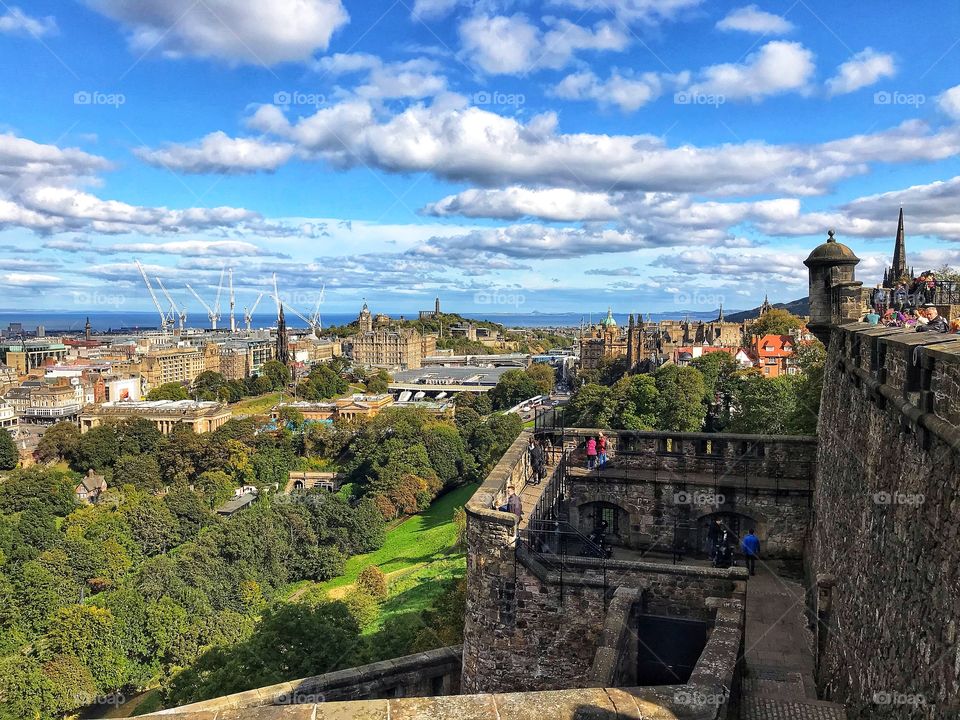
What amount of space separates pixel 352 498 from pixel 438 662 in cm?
5401

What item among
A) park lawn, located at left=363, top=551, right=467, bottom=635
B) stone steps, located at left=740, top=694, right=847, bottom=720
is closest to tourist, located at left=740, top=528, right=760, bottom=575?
stone steps, located at left=740, top=694, right=847, bottom=720

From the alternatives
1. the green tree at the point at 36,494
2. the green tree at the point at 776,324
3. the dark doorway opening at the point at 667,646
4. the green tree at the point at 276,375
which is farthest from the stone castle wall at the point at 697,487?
the green tree at the point at 276,375

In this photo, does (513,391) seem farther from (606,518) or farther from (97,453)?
(606,518)

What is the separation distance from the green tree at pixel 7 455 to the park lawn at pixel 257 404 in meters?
37.6

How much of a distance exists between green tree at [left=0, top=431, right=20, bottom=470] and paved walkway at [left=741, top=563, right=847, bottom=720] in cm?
9121

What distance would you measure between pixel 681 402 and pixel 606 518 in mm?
35809

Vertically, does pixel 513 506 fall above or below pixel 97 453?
above

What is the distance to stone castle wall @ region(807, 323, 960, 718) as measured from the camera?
538cm

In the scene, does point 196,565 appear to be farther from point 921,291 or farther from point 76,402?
point 76,402

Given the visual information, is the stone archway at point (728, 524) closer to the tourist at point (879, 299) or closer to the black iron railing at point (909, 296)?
the tourist at point (879, 299)

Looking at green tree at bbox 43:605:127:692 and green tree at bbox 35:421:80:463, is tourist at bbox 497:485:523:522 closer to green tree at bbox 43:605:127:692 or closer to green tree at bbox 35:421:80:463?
green tree at bbox 43:605:127:692

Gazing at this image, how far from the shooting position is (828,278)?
1277 cm

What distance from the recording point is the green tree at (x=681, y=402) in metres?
48.2

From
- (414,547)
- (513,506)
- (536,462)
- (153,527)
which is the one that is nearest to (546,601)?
(513,506)
